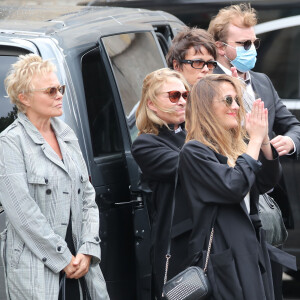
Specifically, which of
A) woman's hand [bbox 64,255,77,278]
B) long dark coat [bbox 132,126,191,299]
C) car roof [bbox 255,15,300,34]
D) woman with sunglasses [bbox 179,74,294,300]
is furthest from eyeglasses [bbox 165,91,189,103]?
car roof [bbox 255,15,300,34]

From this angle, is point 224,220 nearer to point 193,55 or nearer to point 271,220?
point 271,220

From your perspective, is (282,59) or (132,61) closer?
(132,61)

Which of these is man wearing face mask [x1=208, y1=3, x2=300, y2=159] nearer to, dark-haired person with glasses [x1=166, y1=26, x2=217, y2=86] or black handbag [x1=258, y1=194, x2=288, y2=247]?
dark-haired person with glasses [x1=166, y1=26, x2=217, y2=86]

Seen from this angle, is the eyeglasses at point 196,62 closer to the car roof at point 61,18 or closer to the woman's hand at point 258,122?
the car roof at point 61,18

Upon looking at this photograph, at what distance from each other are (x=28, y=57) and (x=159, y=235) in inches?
39.7

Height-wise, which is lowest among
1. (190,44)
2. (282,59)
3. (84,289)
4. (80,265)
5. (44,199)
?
(282,59)

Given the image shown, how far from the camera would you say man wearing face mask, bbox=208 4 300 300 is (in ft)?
16.7

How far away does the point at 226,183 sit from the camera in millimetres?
3969

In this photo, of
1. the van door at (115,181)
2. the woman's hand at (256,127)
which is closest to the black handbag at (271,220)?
the van door at (115,181)

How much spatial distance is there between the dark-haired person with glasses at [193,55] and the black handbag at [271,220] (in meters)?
0.73

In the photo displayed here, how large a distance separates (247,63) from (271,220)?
87cm

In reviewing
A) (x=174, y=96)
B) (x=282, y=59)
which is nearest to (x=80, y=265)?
(x=174, y=96)

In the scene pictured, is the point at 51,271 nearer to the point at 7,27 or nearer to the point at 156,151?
the point at 156,151

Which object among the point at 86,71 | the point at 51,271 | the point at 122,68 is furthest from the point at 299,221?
the point at 51,271
